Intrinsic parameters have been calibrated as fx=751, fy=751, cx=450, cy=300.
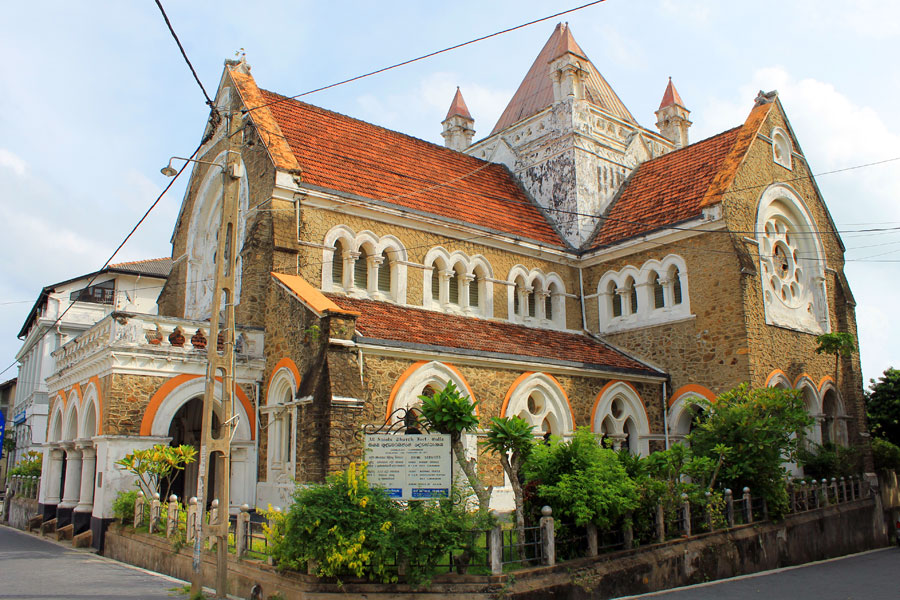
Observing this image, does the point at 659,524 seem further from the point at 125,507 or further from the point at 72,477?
the point at 72,477

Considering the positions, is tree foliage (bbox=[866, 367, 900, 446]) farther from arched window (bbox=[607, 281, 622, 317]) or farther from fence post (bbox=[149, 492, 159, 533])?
fence post (bbox=[149, 492, 159, 533])

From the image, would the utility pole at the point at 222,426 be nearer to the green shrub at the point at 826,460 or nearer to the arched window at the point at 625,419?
the arched window at the point at 625,419

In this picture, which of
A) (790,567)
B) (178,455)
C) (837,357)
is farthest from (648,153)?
(178,455)

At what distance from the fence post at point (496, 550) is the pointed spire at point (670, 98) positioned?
81.2ft

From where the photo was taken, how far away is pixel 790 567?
52.5 feet

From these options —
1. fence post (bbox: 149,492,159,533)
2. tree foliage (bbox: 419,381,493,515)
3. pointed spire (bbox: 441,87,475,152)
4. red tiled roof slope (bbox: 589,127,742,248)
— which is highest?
pointed spire (bbox: 441,87,475,152)

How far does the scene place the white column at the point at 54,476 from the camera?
1964cm

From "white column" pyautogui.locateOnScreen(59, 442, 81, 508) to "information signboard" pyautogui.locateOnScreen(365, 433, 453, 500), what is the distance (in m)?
10.2

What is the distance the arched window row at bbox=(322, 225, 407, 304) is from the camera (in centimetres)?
1825

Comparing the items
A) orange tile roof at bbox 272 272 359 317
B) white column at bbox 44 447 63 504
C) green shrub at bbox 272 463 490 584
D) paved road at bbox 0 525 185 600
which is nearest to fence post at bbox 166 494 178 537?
paved road at bbox 0 525 185 600

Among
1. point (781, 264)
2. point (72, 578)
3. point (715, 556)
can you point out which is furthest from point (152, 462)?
point (781, 264)

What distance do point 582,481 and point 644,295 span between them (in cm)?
1130

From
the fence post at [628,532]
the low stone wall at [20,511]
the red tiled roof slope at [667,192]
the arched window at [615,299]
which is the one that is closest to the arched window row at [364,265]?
the arched window at [615,299]

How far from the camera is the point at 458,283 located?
20.8 meters
